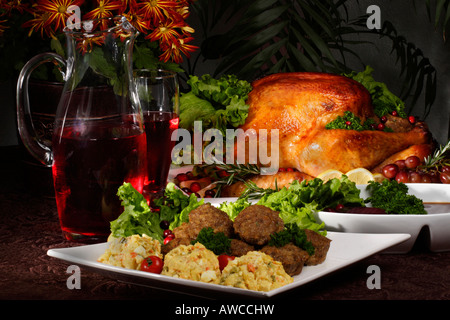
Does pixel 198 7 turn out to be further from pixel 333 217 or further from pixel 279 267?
pixel 279 267

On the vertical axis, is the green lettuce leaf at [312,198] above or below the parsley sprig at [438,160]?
below

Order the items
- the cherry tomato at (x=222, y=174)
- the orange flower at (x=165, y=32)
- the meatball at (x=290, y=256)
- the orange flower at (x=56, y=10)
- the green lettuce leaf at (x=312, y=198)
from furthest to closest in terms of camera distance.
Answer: the cherry tomato at (x=222, y=174) → the orange flower at (x=165, y=32) → the orange flower at (x=56, y=10) → the green lettuce leaf at (x=312, y=198) → the meatball at (x=290, y=256)

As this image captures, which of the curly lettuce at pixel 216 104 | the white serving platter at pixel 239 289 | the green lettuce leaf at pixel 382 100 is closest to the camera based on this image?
the white serving platter at pixel 239 289

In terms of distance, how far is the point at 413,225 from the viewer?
1.22m

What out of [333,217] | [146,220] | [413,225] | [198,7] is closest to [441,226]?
[413,225]

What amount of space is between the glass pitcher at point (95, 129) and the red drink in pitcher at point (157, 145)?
180 millimetres

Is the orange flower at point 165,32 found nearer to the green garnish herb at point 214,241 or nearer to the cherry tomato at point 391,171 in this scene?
the green garnish herb at point 214,241

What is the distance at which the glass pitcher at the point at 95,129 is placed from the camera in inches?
49.4

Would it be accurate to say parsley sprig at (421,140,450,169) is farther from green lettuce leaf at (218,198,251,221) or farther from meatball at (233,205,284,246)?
meatball at (233,205,284,246)

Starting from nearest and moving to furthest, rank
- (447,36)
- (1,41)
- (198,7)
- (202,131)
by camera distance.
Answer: (1,41)
(202,131)
(198,7)
(447,36)

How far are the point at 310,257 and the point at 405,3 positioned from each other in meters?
2.84

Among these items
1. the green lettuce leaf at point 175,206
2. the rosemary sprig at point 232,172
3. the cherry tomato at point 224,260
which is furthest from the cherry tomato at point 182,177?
the cherry tomato at point 224,260

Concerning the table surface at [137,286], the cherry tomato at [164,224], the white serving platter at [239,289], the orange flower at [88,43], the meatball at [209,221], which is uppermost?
the orange flower at [88,43]
